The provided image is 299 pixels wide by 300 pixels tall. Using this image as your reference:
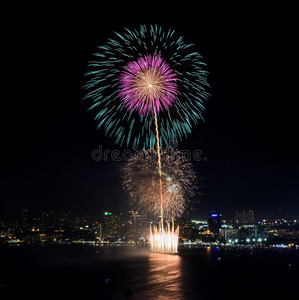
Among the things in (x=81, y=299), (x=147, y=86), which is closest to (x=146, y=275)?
(x=81, y=299)

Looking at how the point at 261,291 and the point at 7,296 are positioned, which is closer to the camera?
the point at 7,296

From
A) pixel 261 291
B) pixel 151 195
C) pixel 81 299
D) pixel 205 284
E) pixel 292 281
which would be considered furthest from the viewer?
pixel 151 195

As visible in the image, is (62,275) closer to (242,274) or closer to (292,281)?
(242,274)


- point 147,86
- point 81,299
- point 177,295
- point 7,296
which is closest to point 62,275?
point 7,296

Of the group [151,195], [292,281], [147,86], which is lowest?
[292,281]

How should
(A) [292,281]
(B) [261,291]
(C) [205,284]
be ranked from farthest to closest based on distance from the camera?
(A) [292,281] < (C) [205,284] < (B) [261,291]

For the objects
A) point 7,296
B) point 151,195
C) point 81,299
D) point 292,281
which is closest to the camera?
point 81,299

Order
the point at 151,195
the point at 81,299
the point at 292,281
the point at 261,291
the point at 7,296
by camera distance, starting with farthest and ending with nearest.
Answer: the point at 151,195, the point at 292,281, the point at 261,291, the point at 7,296, the point at 81,299

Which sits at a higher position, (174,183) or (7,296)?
(174,183)

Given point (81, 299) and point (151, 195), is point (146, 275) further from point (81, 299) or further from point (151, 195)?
point (81, 299)
